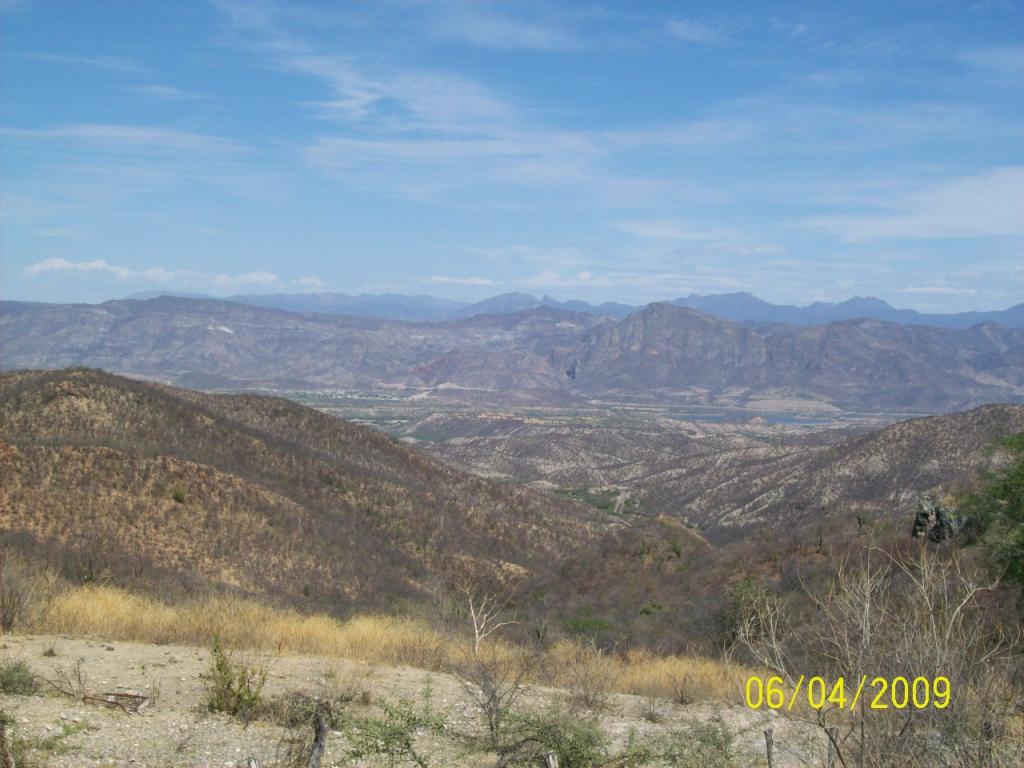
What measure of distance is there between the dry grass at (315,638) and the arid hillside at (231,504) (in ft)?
24.4

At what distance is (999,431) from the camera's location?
66.0m

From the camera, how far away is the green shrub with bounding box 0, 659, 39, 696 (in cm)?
1054

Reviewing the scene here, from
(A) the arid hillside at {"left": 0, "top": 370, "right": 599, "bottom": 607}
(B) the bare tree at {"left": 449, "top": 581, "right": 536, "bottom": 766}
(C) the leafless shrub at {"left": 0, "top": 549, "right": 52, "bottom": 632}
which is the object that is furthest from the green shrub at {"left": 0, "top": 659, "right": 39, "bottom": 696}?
(A) the arid hillside at {"left": 0, "top": 370, "right": 599, "bottom": 607}

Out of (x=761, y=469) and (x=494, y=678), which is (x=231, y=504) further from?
(x=761, y=469)

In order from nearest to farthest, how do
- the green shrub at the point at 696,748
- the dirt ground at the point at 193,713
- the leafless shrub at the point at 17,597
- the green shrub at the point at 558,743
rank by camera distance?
the dirt ground at the point at 193,713, the green shrub at the point at 558,743, the green shrub at the point at 696,748, the leafless shrub at the point at 17,597

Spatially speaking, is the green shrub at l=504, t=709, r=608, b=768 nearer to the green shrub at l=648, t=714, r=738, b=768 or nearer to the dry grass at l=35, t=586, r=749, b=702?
the green shrub at l=648, t=714, r=738, b=768

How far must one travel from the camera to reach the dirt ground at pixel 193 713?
922cm

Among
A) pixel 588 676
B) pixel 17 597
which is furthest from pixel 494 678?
pixel 17 597

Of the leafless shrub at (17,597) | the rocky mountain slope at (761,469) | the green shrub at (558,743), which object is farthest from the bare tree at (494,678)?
the rocky mountain slope at (761,469)

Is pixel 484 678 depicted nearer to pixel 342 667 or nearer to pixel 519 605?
pixel 342 667

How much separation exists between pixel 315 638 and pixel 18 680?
5984mm

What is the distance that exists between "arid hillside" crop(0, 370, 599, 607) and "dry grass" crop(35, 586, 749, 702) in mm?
7443

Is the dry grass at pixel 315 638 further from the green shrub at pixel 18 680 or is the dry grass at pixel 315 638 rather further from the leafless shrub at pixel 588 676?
the green shrub at pixel 18 680

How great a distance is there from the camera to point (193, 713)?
419 inches
